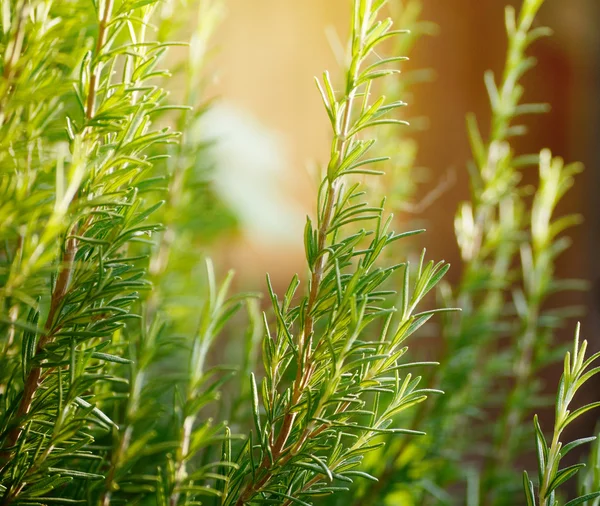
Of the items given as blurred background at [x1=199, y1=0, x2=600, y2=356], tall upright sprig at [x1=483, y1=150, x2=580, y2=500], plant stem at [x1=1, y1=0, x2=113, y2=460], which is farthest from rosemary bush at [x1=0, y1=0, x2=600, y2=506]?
blurred background at [x1=199, y1=0, x2=600, y2=356]

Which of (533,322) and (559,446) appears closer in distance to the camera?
(559,446)

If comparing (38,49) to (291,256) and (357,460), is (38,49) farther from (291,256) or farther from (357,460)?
(291,256)

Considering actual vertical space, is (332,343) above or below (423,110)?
below

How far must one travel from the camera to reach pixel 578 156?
133cm

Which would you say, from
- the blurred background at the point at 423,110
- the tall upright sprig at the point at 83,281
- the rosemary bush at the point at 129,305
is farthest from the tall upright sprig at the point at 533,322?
the blurred background at the point at 423,110

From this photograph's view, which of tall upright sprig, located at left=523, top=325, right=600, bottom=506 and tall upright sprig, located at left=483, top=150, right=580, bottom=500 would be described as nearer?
tall upright sprig, located at left=523, top=325, right=600, bottom=506

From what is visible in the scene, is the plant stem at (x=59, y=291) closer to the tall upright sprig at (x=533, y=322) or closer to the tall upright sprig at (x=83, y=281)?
the tall upright sprig at (x=83, y=281)

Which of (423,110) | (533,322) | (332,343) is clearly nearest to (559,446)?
(332,343)

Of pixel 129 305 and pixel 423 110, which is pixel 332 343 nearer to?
pixel 129 305

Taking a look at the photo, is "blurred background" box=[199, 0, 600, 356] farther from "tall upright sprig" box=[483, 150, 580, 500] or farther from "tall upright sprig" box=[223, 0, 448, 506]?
"tall upright sprig" box=[223, 0, 448, 506]

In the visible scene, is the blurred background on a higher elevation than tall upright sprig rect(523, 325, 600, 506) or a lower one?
higher

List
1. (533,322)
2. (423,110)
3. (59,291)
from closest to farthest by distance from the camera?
(59,291), (533,322), (423,110)

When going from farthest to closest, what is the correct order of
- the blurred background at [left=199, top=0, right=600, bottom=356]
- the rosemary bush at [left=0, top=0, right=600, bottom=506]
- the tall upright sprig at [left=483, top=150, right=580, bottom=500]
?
the blurred background at [left=199, top=0, right=600, bottom=356] → the tall upright sprig at [left=483, top=150, right=580, bottom=500] → the rosemary bush at [left=0, top=0, right=600, bottom=506]

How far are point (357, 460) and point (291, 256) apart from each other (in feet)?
4.83
